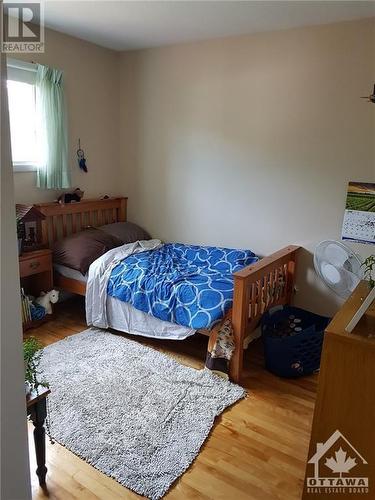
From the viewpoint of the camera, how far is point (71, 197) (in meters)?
3.73

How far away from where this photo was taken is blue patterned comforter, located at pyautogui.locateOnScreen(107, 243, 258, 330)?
2.69 m

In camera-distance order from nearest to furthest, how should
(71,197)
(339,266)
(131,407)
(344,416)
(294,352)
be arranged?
(344,416), (131,407), (294,352), (339,266), (71,197)

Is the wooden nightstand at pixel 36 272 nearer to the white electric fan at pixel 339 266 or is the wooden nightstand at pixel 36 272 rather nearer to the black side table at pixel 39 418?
the black side table at pixel 39 418

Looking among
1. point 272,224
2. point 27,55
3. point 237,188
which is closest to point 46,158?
point 27,55

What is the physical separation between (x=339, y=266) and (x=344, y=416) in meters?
1.50

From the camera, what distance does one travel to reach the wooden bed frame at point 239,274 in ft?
8.50

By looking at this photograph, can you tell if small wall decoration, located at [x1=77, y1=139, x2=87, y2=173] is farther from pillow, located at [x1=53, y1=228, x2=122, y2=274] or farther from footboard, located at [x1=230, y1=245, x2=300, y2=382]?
footboard, located at [x1=230, y1=245, x2=300, y2=382]

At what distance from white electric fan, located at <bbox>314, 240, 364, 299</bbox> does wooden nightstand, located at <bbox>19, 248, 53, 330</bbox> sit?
2.29 meters

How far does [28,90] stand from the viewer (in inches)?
130

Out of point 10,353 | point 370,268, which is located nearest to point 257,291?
point 370,268

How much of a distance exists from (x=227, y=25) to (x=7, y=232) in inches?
110

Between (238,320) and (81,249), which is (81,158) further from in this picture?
(238,320)

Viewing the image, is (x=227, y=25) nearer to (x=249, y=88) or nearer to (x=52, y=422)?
(x=249, y=88)

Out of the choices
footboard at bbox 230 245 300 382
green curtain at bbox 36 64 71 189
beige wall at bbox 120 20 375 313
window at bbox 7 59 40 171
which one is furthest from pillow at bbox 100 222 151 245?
footboard at bbox 230 245 300 382
